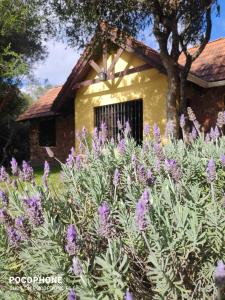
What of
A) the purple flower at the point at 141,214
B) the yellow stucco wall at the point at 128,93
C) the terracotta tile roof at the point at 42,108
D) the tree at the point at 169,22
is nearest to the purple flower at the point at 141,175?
the purple flower at the point at 141,214

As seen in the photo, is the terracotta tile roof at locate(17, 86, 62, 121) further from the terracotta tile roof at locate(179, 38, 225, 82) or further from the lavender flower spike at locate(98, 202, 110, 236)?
the lavender flower spike at locate(98, 202, 110, 236)

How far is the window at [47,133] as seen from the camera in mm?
21062

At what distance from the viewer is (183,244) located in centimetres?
184

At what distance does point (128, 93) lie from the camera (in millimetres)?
15344

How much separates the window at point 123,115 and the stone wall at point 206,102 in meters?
2.05

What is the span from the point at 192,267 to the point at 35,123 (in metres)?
20.4

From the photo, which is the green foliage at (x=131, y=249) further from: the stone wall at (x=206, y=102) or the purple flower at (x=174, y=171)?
the stone wall at (x=206, y=102)

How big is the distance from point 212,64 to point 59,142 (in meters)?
9.31

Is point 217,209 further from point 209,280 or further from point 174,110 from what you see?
point 174,110

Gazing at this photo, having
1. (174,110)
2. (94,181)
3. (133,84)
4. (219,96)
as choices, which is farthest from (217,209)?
(133,84)

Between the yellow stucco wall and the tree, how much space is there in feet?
6.57

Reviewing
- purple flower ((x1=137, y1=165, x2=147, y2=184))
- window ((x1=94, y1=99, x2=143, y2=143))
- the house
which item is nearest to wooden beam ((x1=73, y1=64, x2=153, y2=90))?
the house

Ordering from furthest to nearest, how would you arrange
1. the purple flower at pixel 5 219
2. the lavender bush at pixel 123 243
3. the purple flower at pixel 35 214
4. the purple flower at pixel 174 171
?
the purple flower at pixel 174 171 < the purple flower at pixel 5 219 < the purple flower at pixel 35 214 < the lavender bush at pixel 123 243

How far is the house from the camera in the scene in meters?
13.3
